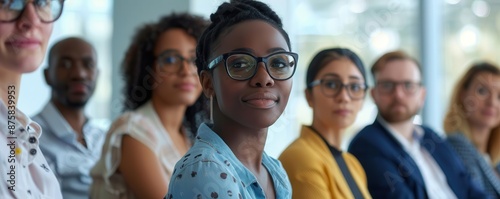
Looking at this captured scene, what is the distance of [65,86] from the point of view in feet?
7.91

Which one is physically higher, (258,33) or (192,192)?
(258,33)

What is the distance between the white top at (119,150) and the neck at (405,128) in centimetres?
96

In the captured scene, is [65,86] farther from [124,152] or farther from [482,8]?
[482,8]

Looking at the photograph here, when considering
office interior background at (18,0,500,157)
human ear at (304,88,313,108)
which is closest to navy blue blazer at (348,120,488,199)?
human ear at (304,88,313,108)

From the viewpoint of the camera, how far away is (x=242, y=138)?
1.27m

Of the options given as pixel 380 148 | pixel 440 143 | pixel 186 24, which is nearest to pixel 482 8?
pixel 440 143

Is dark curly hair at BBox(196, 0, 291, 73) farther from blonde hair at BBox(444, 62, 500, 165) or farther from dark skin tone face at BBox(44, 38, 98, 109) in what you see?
blonde hair at BBox(444, 62, 500, 165)

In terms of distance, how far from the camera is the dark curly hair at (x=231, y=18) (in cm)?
127

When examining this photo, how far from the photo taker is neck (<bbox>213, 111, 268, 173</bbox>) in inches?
49.8

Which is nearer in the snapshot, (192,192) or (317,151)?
(192,192)

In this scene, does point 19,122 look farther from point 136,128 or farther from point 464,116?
point 464,116

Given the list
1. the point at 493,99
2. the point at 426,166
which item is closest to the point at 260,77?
the point at 426,166

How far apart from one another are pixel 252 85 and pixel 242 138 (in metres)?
0.10

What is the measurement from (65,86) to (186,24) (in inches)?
18.8
